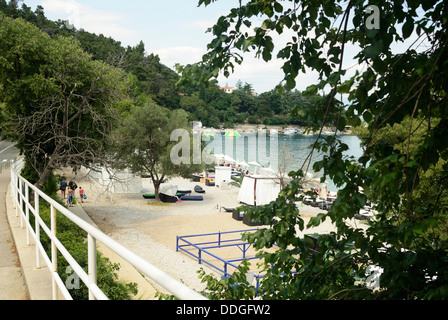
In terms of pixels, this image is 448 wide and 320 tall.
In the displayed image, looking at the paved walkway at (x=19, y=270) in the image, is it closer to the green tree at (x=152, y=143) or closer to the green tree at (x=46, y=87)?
the green tree at (x=46, y=87)

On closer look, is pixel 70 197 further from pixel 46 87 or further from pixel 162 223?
pixel 46 87

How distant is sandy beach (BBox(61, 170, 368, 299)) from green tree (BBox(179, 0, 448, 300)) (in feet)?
27.7

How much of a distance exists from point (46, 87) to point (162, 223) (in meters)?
12.1

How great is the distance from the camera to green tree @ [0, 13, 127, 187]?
44.2ft

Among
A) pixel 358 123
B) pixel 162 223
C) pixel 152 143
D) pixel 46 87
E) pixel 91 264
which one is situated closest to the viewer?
pixel 91 264

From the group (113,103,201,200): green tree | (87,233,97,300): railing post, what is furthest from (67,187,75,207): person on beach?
(87,233,97,300): railing post

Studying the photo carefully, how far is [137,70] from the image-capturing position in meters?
103

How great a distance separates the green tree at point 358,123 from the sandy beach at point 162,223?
846 cm

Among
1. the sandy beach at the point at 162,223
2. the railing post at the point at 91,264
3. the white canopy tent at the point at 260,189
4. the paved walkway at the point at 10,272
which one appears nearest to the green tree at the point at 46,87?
the sandy beach at the point at 162,223

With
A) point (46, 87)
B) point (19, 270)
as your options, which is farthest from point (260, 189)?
point (19, 270)

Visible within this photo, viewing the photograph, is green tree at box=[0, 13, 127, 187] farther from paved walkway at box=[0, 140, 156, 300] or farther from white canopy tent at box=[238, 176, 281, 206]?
white canopy tent at box=[238, 176, 281, 206]

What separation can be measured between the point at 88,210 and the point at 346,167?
25.1 m

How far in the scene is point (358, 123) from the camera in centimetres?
296

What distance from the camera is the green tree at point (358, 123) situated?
89.4 inches
